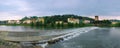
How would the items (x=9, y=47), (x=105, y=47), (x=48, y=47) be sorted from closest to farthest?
(x=9, y=47) → (x=48, y=47) → (x=105, y=47)

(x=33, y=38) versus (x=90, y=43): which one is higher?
(x=33, y=38)

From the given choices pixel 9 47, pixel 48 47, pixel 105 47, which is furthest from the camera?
pixel 105 47

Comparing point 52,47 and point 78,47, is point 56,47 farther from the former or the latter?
point 78,47

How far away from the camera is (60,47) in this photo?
3416cm

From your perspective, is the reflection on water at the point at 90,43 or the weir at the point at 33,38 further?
the weir at the point at 33,38

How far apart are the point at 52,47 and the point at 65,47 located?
175cm

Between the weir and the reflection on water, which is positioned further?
the weir

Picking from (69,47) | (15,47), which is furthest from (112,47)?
(15,47)

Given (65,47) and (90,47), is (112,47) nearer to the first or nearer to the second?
(90,47)

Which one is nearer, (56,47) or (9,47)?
(9,47)

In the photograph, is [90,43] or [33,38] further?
[33,38]

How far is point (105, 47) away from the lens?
117ft

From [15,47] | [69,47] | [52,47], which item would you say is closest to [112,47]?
[69,47]

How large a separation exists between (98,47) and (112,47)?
202cm
